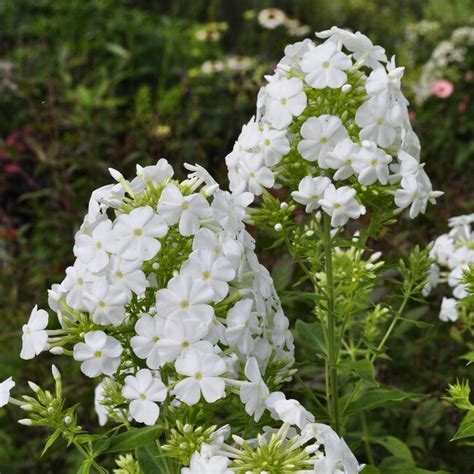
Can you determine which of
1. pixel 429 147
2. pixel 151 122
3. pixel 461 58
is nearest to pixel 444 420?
pixel 151 122

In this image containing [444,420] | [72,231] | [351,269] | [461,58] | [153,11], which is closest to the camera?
[351,269]

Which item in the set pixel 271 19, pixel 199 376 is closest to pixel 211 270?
pixel 199 376

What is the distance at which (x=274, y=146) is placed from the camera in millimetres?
1764

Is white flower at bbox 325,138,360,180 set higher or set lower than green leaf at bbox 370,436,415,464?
higher

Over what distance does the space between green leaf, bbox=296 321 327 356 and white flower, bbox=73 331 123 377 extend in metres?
0.63

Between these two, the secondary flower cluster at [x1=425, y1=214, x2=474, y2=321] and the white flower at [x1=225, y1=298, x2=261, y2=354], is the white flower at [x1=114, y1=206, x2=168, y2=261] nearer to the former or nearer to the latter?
the white flower at [x1=225, y1=298, x2=261, y2=354]

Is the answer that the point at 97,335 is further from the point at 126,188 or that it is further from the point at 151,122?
the point at 151,122

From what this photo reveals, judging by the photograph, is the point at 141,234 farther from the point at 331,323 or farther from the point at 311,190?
the point at 331,323

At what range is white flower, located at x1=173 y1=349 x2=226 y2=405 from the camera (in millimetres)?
1430

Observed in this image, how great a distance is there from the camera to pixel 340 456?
1393mm

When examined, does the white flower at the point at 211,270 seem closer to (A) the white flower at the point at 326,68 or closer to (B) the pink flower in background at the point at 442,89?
(A) the white flower at the point at 326,68

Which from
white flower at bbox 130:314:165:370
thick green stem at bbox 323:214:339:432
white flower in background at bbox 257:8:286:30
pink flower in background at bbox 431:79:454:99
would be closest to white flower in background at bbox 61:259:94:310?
white flower at bbox 130:314:165:370

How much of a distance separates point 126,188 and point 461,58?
5.01 meters

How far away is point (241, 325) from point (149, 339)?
0.52 ft
